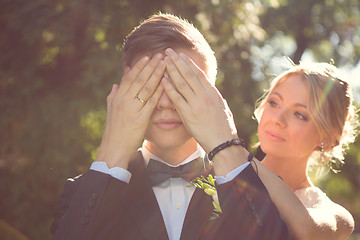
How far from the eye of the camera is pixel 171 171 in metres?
2.88

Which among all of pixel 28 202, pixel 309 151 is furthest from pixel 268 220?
pixel 28 202

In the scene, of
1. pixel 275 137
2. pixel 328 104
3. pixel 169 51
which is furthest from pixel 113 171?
pixel 328 104

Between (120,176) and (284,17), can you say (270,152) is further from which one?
(284,17)

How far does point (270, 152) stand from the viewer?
3.94 metres

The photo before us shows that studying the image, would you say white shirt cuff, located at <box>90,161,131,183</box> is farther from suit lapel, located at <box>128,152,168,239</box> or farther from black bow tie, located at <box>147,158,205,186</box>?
black bow tie, located at <box>147,158,205,186</box>

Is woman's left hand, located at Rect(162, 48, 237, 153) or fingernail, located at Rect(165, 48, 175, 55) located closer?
woman's left hand, located at Rect(162, 48, 237, 153)

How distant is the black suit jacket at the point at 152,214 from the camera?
232cm

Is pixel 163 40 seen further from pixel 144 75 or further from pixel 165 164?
pixel 165 164

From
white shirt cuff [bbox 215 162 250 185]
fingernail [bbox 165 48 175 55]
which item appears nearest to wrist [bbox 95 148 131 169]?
white shirt cuff [bbox 215 162 250 185]

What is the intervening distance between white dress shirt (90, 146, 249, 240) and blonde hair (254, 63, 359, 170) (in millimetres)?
1510

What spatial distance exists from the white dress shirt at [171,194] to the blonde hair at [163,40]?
0.77 metres

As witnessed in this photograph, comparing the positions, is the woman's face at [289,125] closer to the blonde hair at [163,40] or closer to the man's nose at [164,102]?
the blonde hair at [163,40]

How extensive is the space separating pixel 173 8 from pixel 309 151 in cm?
480

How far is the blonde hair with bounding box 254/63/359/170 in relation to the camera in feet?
12.8
